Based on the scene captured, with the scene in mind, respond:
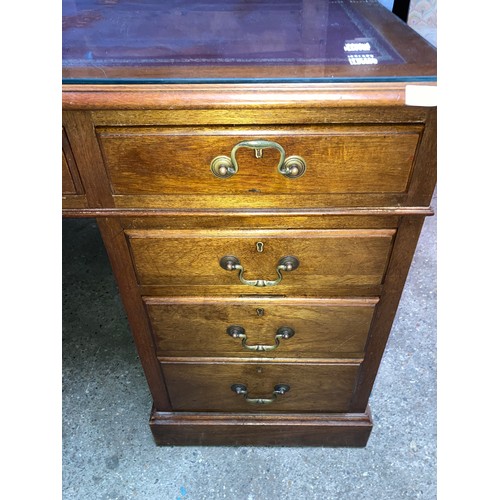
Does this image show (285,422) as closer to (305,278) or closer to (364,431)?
(364,431)

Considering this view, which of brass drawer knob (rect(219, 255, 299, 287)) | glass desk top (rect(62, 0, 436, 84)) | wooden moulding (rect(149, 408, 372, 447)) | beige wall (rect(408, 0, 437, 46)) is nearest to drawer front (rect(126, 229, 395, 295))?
brass drawer knob (rect(219, 255, 299, 287))

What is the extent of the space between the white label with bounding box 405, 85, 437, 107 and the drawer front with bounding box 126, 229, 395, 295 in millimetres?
217

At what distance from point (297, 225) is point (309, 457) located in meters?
0.64

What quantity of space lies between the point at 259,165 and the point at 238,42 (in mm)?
192

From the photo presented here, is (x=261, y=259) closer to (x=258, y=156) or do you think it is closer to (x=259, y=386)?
(x=258, y=156)

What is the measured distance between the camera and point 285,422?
1.02 m

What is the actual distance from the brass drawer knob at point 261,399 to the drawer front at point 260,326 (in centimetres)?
9

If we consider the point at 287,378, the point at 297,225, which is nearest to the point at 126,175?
the point at 297,225

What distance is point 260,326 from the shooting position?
0.84m

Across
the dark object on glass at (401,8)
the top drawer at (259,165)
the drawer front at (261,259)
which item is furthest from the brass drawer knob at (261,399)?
the dark object on glass at (401,8)

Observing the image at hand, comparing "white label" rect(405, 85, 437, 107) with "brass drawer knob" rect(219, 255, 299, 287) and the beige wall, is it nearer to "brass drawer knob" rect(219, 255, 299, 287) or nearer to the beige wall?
"brass drawer knob" rect(219, 255, 299, 287)

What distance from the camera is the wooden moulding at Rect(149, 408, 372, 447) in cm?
101

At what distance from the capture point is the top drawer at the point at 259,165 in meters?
0.58

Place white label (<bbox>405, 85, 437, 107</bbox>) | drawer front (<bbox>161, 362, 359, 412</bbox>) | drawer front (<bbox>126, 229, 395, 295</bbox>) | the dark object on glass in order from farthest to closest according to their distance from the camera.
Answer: drawer front (<bbox>161, 362, 359, 412</bbox>) < the dark object on glass < drawer front (<bbox>126, 229, 395, 295</bbox>) < white label (<bbox>405, 85, 437, 107</bbox>)
